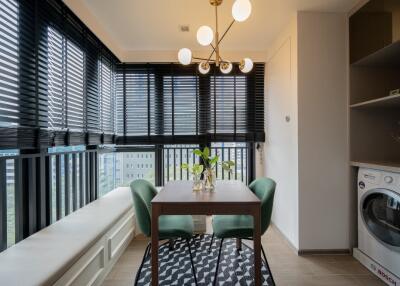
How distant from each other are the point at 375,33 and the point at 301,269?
2353mm

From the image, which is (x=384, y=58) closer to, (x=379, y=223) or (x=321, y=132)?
(x=321, y=132)

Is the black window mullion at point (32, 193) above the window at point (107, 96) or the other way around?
the other way around

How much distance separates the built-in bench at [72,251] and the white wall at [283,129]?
1.87 metres

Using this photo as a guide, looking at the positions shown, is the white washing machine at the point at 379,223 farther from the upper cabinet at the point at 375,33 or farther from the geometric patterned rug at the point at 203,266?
the upper cabinet at the point at 375,33

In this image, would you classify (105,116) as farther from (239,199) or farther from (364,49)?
(364,49)

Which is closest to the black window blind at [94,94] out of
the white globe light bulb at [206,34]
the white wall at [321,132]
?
the white wall at [321,132]

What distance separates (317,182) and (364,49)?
4.65ft

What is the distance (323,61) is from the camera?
102 inches

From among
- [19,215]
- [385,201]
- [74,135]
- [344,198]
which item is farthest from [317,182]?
[19,215]

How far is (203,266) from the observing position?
2.32m

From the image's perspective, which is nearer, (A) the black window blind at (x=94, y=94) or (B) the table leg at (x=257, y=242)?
(A) the black window blind at (x=94, y=94)

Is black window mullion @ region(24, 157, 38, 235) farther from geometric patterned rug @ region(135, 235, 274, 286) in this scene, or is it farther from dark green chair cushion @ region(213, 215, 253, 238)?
dark green chair cushion @ region(213, 215, 253, 238)

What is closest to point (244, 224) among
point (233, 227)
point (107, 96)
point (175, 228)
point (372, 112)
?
point (233, 227)

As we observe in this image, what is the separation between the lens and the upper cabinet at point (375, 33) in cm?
207
